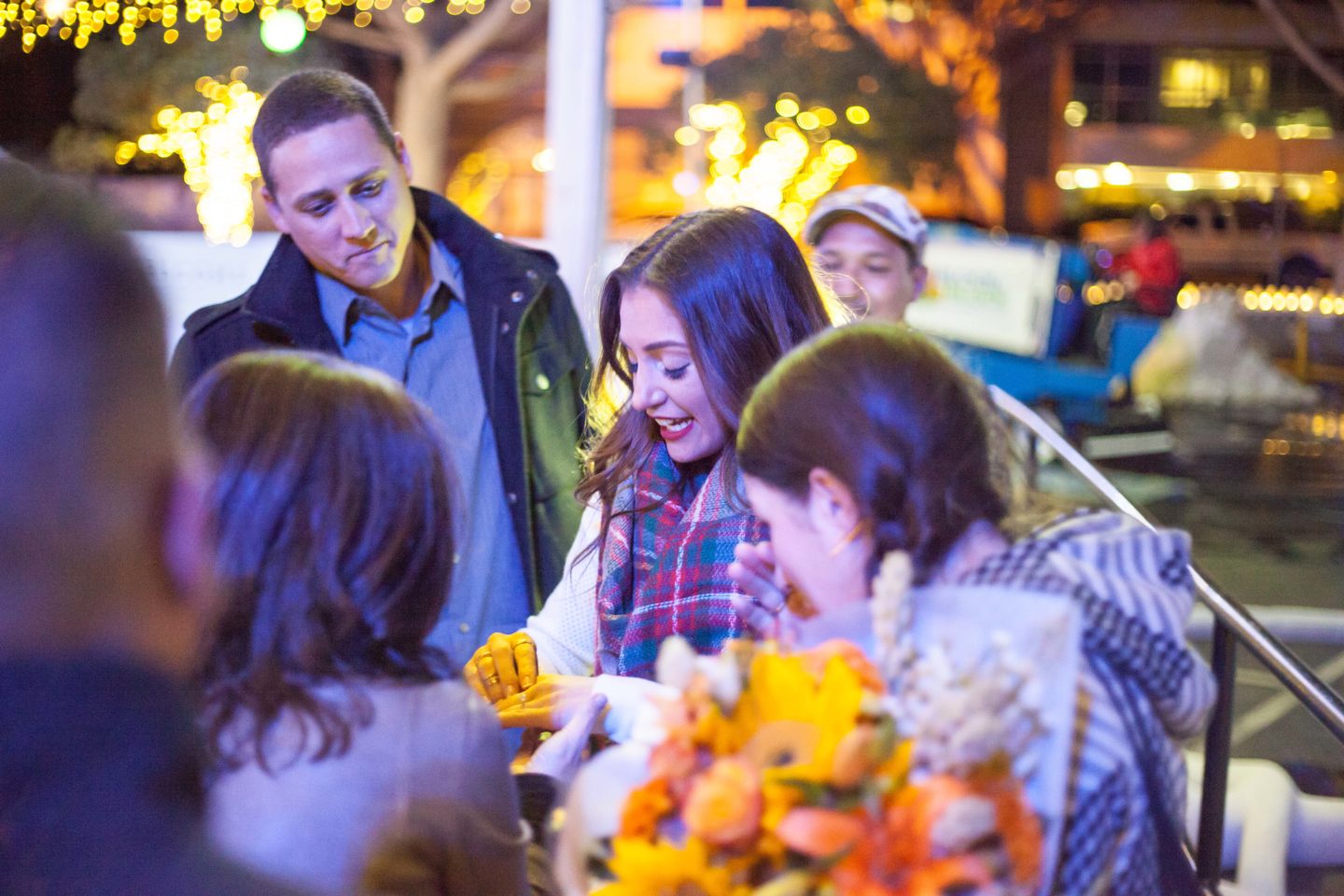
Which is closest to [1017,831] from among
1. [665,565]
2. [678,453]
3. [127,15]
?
[665,565]

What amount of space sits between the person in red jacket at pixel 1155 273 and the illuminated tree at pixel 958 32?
766 centimetres

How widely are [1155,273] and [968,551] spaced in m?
14.4

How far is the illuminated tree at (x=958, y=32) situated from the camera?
2264 cm

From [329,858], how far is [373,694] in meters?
0.17

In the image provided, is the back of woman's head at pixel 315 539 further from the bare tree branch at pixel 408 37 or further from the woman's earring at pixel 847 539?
the bare tree branch at pixel 408 37

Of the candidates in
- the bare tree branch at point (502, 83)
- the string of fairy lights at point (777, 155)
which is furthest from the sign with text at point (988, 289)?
the string of fairy lights at point (777, 155)

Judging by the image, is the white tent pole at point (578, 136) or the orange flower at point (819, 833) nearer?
the orange flower at point (819, 833)

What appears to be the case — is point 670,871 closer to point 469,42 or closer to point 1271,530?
point 469,42

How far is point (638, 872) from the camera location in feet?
3.86

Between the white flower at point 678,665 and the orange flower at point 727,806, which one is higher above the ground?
the white flower at point 678,665

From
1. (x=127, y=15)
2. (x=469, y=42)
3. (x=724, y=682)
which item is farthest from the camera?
(x=469, y=42)

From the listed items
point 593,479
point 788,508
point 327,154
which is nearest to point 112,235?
point 788,508

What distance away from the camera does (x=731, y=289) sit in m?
2.22

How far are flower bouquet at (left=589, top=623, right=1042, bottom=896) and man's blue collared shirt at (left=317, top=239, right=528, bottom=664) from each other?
173 cm
